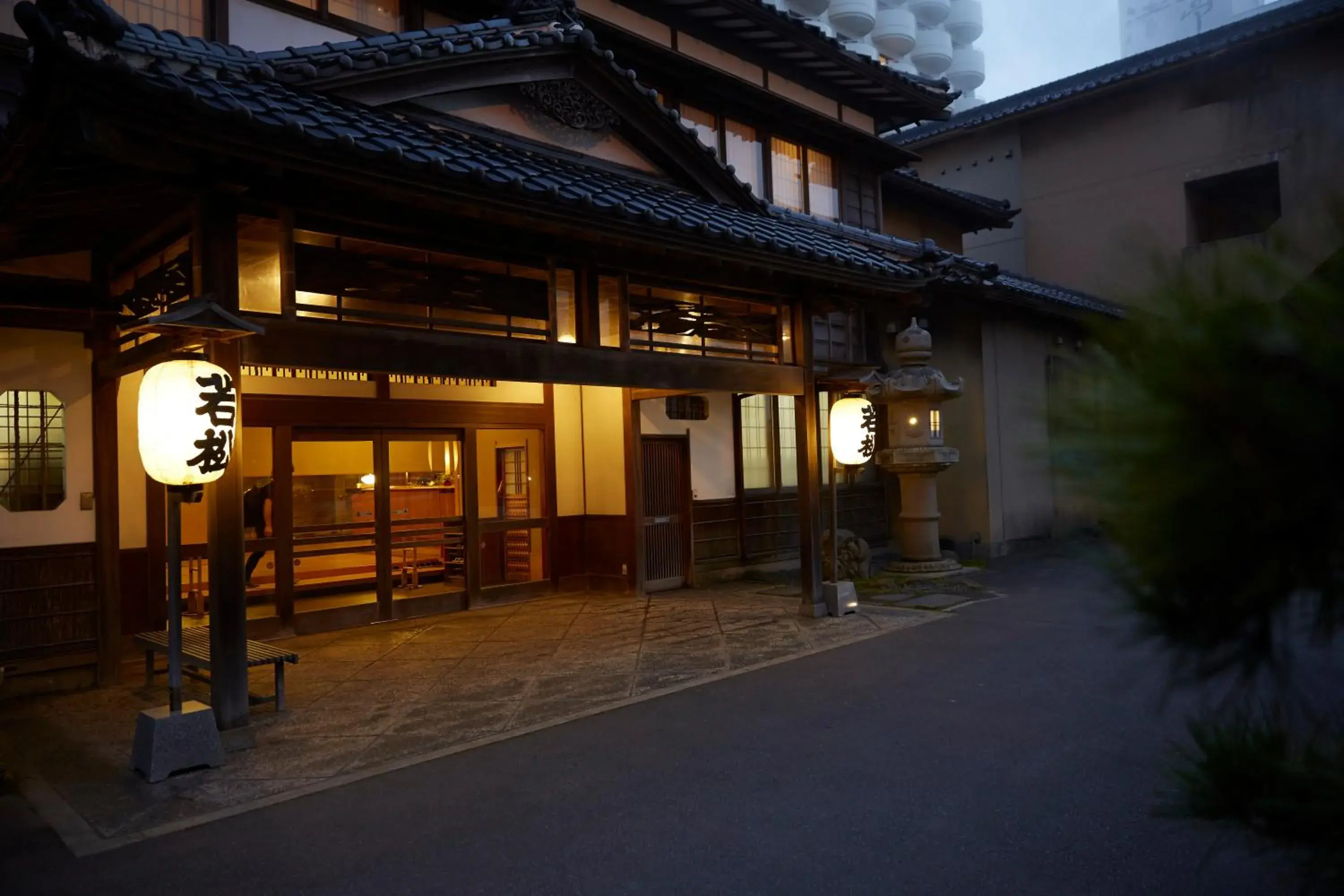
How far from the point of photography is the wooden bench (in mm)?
6652

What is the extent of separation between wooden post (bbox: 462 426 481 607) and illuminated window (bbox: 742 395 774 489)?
4646 mm

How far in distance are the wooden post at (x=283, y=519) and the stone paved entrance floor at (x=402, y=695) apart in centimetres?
42

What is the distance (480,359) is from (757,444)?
8055mm

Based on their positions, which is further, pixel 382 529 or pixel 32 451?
pixel 382 529

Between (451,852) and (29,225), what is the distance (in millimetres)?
5941

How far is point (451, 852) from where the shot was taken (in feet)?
14.6

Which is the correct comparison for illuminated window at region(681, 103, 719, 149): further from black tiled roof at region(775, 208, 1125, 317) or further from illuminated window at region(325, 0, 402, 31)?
illuminated window at region(325, 0, 402, 31)

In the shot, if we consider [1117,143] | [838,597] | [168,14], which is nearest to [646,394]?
[838,597]

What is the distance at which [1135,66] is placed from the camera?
19531 millimetres

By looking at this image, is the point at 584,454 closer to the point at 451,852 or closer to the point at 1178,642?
the point at 451,852

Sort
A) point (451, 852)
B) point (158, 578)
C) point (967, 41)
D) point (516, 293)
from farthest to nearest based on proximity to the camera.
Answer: point (967, 41), point (158, 578), point (516, 293), point (451, 852)

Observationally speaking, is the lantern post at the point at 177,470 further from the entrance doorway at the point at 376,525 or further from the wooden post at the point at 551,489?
the wooden post at the point at 551,489

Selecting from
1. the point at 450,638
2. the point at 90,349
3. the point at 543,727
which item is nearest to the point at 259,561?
the point at 450,638

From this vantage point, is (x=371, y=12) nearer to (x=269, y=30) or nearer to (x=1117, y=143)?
(x=269, y=30)
